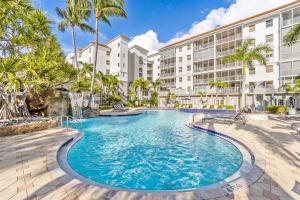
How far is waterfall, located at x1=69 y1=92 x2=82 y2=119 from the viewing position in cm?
1780

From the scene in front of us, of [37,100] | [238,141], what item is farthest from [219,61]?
[37,100]

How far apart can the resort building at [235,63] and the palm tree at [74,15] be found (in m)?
20.7

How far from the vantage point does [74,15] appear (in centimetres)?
1927

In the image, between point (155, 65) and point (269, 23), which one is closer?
point (269, 23)

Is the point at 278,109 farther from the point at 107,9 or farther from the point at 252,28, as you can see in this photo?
the point at 107,9

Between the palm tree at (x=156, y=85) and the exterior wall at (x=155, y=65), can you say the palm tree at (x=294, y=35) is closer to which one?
the palm tree at (x=156, y=85)

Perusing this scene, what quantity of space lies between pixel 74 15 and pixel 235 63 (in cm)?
2754

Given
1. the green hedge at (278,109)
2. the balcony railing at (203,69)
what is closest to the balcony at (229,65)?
the balcony railing at (203,69)

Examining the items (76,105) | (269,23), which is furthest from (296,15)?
(76,105)

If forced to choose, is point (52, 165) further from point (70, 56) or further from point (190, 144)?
point (70, 56)

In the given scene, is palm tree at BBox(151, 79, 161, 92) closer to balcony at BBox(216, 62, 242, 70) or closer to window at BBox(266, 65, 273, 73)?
balcony at BBox(216, 62, 242, 70)

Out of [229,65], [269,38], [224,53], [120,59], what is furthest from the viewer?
[120,59]

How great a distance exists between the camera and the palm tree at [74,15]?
62.5ft

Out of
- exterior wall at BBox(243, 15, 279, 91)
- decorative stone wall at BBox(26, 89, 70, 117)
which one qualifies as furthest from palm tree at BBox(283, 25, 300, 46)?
decorative stone wall at BBox(26, 89, 70, 117)
